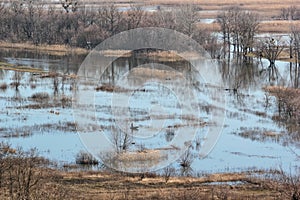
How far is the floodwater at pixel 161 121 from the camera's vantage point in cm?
1614

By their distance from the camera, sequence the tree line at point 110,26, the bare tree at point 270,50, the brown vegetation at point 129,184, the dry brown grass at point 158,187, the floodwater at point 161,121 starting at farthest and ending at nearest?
the tree line at point 110,26 → the bare tree at point 270,50 → the floodwater at point 161,121 → the dry brown grass at point 158,187 → the brown vegetation at point 129,184

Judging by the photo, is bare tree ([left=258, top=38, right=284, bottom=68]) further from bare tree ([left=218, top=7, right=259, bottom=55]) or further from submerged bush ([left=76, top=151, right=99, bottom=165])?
submerged bush ([left=76, top=151, right=99, bottom=165])

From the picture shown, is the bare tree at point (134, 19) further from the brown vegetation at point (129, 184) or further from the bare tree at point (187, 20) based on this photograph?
the brown vegetation at point (129, 184)

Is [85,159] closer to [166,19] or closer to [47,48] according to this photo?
[47,48]

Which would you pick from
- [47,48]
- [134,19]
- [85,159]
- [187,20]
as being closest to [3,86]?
[85,159]

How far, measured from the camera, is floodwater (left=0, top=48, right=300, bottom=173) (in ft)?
53.0

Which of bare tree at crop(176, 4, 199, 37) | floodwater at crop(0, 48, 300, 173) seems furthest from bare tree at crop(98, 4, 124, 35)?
floodwater at crop(0, 48, 300, 173)

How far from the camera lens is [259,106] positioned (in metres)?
23.1

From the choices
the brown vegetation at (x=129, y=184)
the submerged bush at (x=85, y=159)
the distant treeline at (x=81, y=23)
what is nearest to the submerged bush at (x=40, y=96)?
the submerged bush at (x=85, y=159)

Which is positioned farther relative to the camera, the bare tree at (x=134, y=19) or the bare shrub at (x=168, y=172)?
the bare tree at (x=134, y=19)

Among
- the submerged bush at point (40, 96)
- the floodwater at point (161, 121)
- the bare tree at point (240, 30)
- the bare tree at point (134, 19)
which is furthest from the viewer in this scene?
the bare tree at point (134, 19)

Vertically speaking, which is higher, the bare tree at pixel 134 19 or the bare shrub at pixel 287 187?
the bare tree at pixel 134 19

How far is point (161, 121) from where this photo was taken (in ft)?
65.4

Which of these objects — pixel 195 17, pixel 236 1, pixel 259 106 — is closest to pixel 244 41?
pixel 195 17
